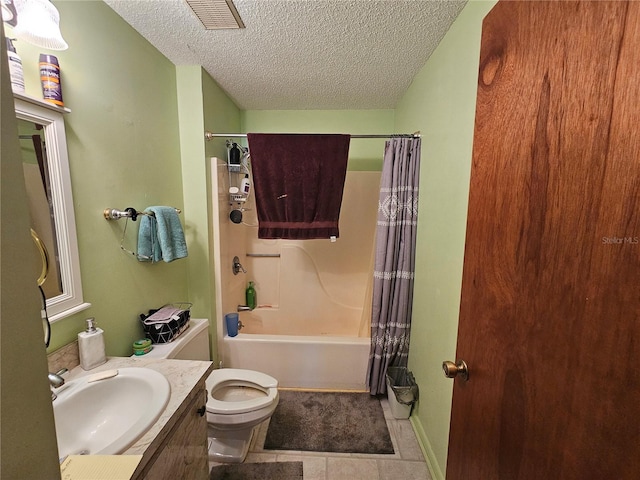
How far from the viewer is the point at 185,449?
92 centimetres

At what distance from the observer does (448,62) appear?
1.28 meters

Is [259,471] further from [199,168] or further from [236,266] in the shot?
[199,168]

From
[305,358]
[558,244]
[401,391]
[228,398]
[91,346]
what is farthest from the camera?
[305,358]

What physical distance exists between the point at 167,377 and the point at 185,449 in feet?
0.82

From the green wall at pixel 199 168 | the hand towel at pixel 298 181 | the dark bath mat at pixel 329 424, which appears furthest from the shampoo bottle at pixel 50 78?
the dark bath mat at pixel 329 424

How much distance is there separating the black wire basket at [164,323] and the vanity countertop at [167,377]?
22 centimetres

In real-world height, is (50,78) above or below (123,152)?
above

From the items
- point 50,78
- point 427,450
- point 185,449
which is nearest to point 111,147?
point 50,78

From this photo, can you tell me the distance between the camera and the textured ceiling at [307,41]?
3.82 feet

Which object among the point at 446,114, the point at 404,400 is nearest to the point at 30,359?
the point at 446,114

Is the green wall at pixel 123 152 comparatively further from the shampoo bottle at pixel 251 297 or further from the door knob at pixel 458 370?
the door knob at pixel 458 370

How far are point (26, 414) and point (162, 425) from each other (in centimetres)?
Answer: 59

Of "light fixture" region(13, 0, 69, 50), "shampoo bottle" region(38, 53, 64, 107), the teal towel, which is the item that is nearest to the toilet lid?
the teal towel

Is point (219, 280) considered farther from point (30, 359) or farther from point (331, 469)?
point (30, 359)
